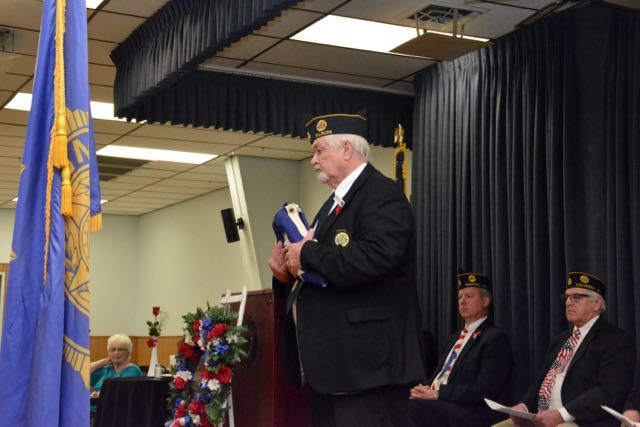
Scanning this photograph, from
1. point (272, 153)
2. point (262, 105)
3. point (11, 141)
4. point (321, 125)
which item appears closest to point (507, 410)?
point (321, 125)

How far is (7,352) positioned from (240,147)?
7363 mm

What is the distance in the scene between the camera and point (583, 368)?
4504 millimetres

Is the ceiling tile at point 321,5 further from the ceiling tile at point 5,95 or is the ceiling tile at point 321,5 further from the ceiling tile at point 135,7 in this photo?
the ceiling tile at point 5,95

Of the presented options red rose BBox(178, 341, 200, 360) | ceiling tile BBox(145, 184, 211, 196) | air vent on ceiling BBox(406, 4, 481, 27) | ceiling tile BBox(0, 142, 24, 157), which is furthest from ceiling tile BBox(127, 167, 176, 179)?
red rose BBox(178, 341, 200, 360)

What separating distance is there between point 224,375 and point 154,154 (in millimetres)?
5965

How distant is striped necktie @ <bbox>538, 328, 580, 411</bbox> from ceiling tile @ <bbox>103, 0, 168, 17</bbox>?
3.01m

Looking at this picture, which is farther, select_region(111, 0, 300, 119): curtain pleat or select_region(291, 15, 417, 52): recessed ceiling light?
select_region(291, 15, 417, 52): recessed ceiling light

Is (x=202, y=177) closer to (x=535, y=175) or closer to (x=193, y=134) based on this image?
(x=193, y=134)

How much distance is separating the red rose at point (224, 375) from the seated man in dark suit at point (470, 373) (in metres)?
1.31

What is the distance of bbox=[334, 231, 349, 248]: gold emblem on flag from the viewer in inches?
112

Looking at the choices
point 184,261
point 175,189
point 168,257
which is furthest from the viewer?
point 168,257

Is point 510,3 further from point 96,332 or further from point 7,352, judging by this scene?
point 96,332

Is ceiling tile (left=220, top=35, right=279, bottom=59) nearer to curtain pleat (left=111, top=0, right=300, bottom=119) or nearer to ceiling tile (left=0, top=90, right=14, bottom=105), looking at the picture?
curtain pleat (left=111, top=0, right=300, bottom=119)

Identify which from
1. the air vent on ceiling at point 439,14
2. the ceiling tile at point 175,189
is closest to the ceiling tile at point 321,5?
the air vent on ceiling at point 439,14
